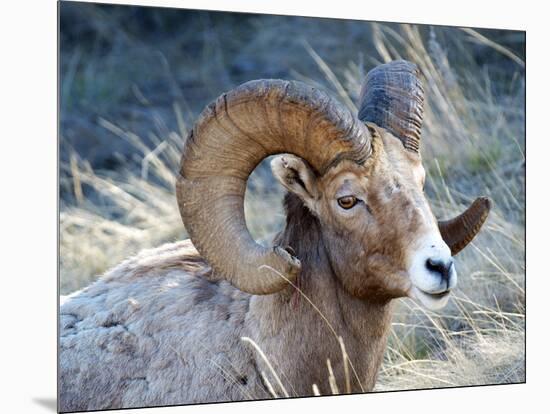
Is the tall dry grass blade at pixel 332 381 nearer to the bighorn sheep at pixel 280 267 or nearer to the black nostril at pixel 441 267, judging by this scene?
the bighorn sheep at pixel 280 267

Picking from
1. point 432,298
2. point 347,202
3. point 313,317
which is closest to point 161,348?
point 313,317

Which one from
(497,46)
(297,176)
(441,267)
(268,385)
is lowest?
(268,385)

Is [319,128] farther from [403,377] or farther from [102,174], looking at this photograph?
[102,174]

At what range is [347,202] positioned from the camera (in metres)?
5.87

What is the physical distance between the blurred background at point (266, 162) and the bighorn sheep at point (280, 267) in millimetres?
1135

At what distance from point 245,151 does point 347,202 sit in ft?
1.92

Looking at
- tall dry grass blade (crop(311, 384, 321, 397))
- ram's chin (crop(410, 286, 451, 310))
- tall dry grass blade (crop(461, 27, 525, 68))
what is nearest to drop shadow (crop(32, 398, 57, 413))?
tall dry grass blade (crop(311, 384, 321, 397))

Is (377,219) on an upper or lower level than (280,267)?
upper

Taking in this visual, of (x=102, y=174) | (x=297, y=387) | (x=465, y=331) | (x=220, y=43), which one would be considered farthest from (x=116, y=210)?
(x=297, y=387)

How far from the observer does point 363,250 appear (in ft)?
19.2

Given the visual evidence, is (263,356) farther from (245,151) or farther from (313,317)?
(245,151)

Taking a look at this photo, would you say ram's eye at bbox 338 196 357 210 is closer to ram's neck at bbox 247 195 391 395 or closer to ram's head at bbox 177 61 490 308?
ram's head at bbox 177 61 490 308

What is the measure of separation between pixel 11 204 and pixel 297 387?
182cm
